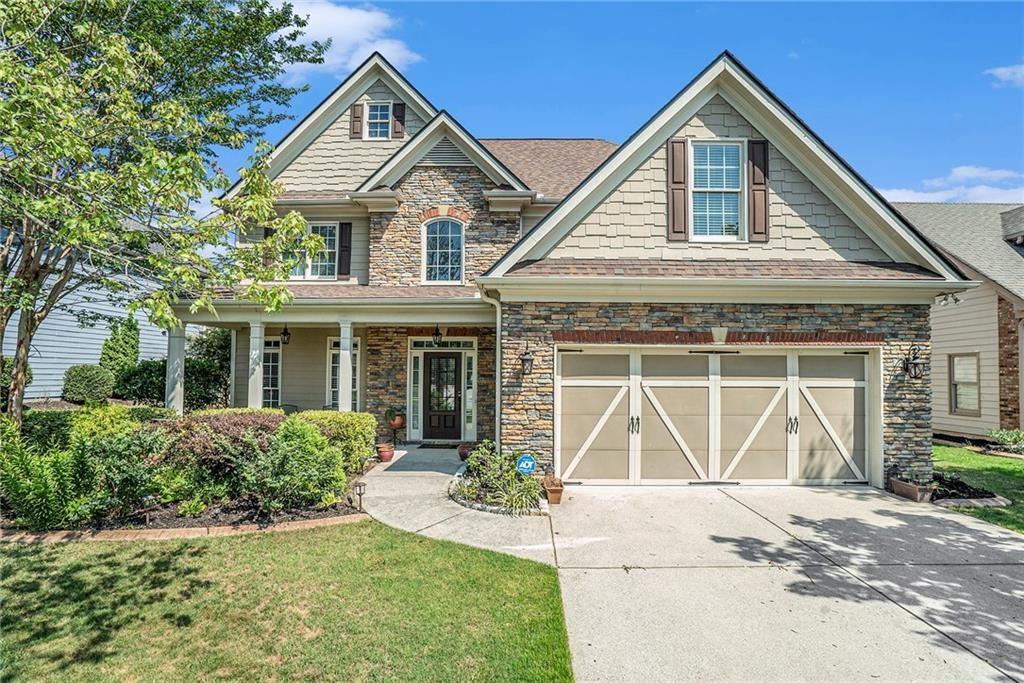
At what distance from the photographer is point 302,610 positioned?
14.2 feet

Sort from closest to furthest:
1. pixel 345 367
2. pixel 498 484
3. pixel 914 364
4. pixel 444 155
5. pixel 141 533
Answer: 1. pixel 141 533
2. pixel 498 484
3. pixel 914 364
4. pixel 345 367
5. pixel 444 155

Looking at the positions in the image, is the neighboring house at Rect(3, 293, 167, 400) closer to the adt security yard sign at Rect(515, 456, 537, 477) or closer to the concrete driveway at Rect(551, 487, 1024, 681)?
the adt security yard sign at Rect(515, 456, 537, 477)

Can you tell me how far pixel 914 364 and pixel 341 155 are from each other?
13975 millimetres

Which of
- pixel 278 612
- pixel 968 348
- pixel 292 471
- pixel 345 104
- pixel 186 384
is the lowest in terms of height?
pixel 278 612

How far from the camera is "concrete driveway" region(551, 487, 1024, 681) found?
3641mm

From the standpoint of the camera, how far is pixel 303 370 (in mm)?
13430

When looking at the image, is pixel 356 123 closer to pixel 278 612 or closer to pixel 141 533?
pixel 141 533

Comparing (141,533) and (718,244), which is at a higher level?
(718,244)

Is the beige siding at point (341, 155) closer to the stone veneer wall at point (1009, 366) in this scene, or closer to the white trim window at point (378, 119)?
the white trim window at point (378, 119)

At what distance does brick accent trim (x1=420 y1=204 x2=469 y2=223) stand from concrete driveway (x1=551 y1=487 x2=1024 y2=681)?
7.77 meters

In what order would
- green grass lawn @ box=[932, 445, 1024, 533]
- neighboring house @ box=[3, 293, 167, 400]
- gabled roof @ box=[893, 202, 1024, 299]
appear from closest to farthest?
green grass lawn @ box=[932, 445, 1024, 533] < gabled roof @ box=[893, 202, 1024, 299] < neighboring house @ box=[3, 293, 167, 400]

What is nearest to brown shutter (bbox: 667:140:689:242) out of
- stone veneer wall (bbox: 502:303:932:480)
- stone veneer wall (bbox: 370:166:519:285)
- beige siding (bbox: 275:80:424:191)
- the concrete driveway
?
stone veneer wall (bbox: 502:303:932:480)

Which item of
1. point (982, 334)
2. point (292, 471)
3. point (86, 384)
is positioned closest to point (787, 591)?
point (292, 471)

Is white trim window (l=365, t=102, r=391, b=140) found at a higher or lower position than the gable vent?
higher
